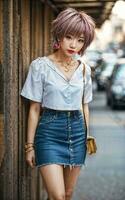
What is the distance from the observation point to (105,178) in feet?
34.1

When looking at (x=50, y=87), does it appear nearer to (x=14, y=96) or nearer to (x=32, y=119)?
(x=32, y=119)

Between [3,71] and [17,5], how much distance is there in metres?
0.66

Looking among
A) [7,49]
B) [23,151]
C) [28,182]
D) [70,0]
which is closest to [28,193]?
[28,182]

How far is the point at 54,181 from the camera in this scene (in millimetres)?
5305

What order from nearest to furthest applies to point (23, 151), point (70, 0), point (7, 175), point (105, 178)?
point (7, 175) → point (23, 151) → point (70, 0) → point (105, 178)

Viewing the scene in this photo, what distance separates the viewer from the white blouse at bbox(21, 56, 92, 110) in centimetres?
547

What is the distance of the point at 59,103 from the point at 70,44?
47 centimetres

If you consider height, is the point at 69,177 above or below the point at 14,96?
below

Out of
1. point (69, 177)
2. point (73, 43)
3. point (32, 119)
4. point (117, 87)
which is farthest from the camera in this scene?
point (117, 87)

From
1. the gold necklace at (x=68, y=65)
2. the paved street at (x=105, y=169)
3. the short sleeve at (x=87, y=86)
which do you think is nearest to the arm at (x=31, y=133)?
the gold necklace at (x=68, y=65)

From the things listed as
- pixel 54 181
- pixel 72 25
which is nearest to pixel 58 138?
pixel 54 181

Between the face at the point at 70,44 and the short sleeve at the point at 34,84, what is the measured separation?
10.0 inches

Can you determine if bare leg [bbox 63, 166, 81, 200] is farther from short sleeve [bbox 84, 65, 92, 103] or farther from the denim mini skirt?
short sleeve [bbox 84, 65, 92, 103]

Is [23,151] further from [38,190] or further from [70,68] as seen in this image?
[38,190]
